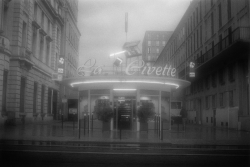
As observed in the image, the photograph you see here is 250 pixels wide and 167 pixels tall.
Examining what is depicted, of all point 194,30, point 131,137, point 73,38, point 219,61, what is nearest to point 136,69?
point 131,137

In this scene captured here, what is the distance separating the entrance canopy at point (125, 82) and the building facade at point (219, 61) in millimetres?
5966

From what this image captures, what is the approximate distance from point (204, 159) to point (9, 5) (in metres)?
24.9

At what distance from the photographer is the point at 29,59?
32281mm

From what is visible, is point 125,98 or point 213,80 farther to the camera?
point 213,80

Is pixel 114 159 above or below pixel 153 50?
below

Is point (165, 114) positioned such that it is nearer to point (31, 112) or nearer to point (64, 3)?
point (31, 112)

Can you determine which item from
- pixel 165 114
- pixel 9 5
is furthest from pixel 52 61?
pixel 165 114

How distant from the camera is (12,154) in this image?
1121 cm

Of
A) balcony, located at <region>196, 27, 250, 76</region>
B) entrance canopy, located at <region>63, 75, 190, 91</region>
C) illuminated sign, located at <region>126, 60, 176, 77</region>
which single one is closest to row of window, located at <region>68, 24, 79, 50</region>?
balcony, located at <region>196, 27, 250, 76</region>

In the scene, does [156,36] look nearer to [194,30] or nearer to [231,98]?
[194,30]

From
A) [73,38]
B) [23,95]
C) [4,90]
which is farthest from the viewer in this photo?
[73,38]

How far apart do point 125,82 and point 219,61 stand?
12065 mm

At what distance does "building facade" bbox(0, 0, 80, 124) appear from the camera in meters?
29.1

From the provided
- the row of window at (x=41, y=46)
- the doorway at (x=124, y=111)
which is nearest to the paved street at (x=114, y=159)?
the doorway at (x=124, y=111)
